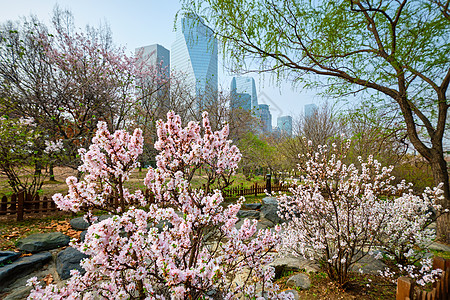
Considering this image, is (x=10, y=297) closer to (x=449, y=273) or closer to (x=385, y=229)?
(x=449, y=273)

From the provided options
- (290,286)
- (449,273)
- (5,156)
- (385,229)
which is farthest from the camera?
(5,156)

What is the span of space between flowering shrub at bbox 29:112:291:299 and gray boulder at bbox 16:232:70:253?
3.32m

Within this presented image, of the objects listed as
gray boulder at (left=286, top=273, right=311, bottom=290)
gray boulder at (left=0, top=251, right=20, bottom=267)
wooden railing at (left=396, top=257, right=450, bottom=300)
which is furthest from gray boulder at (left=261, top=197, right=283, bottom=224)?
gray boulder at (left=0, top=251, right=20, bottom=267)

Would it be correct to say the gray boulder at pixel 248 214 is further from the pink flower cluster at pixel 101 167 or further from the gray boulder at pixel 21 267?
the pink flower cluster at pixel 101 167

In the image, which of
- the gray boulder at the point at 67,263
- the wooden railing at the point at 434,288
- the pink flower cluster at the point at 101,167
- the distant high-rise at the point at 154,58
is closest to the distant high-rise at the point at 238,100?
the distant high-rise at the point at 154,58

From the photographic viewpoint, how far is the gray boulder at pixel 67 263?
11.9 ft

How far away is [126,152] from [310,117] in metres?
13.5

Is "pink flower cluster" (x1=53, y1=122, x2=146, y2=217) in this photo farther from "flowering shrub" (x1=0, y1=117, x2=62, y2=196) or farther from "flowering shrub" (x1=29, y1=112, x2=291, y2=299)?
"flowering shrub" (x1=0, y1=117, x2=62, y2=196)

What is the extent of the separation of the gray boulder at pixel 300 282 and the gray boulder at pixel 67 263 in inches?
149

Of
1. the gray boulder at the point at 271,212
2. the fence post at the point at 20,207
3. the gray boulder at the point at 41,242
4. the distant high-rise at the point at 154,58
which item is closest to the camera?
the gray boulder at the point at 41,242

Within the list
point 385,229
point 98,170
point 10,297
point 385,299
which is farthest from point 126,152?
point 385,229

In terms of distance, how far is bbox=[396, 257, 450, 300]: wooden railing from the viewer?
1.75 metres

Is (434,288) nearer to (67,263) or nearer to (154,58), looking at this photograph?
(67,263)

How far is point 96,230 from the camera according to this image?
4.27 ft
